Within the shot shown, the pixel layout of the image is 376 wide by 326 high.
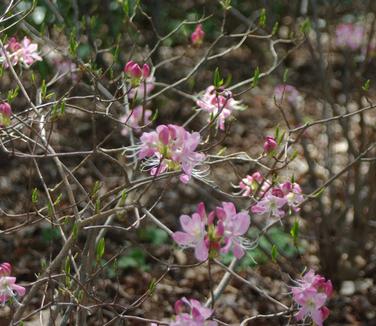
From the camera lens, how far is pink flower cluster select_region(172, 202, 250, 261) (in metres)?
1.68

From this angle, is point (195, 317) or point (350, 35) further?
point (350, 35)

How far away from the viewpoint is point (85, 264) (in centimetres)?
233

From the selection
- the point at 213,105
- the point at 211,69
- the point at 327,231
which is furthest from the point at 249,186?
the point at 211,69

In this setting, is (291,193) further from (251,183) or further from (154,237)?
(154,237)

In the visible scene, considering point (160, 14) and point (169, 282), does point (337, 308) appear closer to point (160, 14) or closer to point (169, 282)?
point (169, 282)

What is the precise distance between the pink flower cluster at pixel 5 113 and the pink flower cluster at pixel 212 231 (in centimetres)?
65

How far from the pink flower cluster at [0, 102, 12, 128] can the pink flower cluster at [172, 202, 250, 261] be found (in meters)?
0.65

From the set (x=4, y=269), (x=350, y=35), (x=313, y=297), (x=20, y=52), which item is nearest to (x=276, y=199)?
(x=313, y=297)

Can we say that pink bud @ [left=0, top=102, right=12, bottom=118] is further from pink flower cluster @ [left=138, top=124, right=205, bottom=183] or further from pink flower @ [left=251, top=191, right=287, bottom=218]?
pink flower @ [left=251, top=191, right=287, bottom=218]

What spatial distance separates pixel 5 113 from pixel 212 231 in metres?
0.74

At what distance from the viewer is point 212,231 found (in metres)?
1.68

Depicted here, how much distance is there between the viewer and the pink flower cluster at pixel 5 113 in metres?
2.14

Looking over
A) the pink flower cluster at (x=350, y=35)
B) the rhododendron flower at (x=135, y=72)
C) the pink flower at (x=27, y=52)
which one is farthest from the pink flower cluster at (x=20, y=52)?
the pink flower cluster at (x=350, y=35)

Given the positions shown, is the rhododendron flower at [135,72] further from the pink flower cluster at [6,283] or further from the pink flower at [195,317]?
the pink flower at [195,317]
